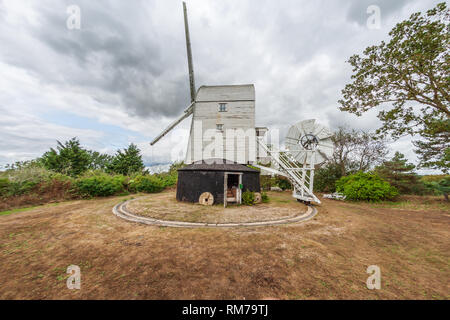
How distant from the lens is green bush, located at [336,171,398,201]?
11422 millimetres

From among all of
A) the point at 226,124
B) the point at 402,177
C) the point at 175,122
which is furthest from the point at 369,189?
the point at 175,122

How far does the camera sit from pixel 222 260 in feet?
11.8

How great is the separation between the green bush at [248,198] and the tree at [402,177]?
13366mm

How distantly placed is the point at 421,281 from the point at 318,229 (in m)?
2.71

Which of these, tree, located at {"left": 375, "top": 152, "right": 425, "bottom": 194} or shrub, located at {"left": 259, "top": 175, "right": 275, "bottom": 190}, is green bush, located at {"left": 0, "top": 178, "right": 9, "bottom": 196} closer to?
shrub, located at {"left": 259, "top": 175, "right": 275, "bottom": 190}

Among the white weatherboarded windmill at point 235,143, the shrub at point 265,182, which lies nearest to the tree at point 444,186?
the white weatherboarded windmill at point 235,143

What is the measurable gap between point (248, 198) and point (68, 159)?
27.4 meters

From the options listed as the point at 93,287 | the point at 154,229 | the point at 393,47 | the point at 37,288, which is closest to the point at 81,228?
the point at 154,229

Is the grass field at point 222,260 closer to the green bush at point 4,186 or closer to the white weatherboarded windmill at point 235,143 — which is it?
the white weatherboarded windmill at point 235,143

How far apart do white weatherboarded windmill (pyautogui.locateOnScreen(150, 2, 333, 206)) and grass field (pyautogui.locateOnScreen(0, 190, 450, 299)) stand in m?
4.23

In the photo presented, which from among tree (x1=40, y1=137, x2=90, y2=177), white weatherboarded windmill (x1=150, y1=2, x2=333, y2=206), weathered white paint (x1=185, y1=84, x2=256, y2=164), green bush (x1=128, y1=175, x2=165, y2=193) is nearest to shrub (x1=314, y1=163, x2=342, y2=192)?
white weatherboarded windmill (x1=150, y1=2, x2=333, y2=206)

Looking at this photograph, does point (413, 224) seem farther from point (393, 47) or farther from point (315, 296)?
point (393, 47)

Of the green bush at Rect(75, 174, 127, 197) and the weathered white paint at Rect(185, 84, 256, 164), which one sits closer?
the weathered white paint at Rect(185, 84, 256, 164)

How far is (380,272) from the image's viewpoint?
10.7ft
